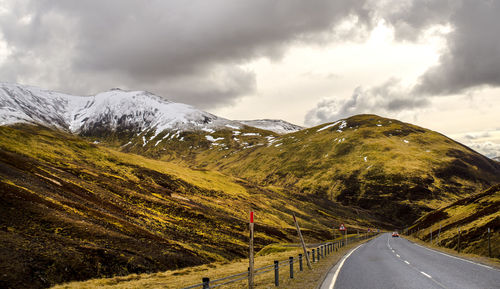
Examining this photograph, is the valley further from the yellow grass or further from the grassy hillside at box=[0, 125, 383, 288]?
the yellow grass

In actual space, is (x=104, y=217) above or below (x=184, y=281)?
above

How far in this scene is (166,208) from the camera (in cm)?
6038

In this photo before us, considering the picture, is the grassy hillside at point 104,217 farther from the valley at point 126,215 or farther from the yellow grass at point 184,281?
the yellow grass at point 184,281

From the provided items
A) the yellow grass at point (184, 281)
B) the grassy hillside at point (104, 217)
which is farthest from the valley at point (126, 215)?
the yellow grass at point (184, 281)

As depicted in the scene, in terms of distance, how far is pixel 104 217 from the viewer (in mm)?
40688

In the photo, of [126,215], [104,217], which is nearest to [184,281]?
[104,217]

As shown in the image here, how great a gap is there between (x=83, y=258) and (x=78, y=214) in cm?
1288

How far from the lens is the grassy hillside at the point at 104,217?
25.1 metres

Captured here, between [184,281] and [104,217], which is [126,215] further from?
[184,281]

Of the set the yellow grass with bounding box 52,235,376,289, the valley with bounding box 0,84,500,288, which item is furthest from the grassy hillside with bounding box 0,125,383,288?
the yellow grass with bounding box 52,235,376,289

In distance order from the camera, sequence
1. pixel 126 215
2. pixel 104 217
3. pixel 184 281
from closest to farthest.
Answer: pixel 184 281, pixel 104 217, pixel 126 215

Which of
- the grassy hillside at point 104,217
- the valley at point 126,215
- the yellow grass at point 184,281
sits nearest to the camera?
the yellow grass at point 184,281

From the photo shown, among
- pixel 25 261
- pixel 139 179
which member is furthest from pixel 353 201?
pixel 25 261

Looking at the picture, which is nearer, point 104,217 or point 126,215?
point 104,217
